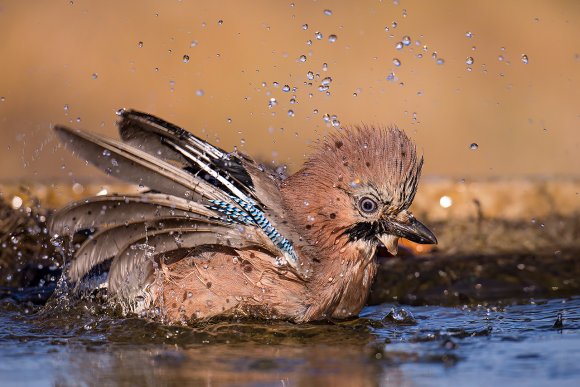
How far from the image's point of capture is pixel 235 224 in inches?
288

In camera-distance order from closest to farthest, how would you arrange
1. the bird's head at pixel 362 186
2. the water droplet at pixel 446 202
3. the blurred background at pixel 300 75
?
the bird's head at pixel 362 186 < the water droplet at pixel 446 202 < the blurred background at pixel 300 75

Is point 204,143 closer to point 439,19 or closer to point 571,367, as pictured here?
point 571,367

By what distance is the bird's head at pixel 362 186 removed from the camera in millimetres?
7422

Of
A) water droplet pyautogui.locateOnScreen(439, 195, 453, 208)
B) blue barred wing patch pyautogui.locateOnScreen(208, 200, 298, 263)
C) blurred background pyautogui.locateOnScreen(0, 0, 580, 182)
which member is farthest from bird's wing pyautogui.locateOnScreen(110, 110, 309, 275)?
blurred background pyautogui.locateOnScreen(0, 0, 580, 182)

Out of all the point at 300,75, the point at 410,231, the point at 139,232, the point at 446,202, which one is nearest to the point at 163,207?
the point at 139,232

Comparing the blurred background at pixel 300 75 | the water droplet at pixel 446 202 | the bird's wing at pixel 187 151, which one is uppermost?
the blurred background at pixel 300 75

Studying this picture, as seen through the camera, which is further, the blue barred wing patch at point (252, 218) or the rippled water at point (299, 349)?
the blue barred wing patch at point (252, 218)

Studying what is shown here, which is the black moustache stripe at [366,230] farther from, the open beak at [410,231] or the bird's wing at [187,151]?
the bird's wing at [187,151]

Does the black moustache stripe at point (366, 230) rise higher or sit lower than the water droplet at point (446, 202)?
lower

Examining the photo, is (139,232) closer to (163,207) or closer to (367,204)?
(163,207)

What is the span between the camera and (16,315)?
7.80 meters

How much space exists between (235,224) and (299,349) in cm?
97

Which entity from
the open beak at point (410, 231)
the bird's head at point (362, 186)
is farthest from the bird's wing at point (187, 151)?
the open beak at point (410, 231)

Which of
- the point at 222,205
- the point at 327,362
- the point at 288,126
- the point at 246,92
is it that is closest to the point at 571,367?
the point at 327,362
